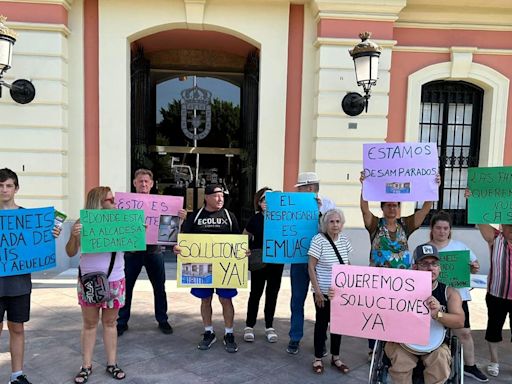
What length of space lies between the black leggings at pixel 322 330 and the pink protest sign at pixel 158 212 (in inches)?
65.6

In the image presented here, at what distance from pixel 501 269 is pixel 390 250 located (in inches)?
43.2

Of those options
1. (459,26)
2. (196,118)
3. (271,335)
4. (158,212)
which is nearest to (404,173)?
(271,335)

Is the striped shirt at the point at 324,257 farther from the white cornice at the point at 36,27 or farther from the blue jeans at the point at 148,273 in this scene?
the white cornice at the point at 36,27

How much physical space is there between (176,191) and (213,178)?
902 millimetres

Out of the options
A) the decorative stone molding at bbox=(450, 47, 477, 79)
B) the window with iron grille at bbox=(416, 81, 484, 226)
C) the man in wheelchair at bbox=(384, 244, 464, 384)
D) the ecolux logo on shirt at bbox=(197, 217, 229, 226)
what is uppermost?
the decorative stone molding at bbox=(450, 47, 477, 79)

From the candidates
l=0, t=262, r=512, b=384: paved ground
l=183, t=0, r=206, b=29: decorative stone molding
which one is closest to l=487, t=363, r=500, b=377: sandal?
l=0, t=262, r=512, b=384: paved ground

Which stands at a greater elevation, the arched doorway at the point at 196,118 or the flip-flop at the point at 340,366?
the arched doorway at the point at 196,118

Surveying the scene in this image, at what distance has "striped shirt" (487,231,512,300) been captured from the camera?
382 cm

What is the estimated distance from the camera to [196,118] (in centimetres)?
955

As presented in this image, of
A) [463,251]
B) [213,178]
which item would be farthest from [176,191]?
[463,251]

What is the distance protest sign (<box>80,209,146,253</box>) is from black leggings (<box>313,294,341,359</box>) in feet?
5.69

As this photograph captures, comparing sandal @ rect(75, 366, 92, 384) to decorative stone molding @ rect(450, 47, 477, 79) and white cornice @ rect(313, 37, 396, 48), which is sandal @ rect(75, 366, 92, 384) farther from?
decorative stone molding @ rect(450, 47, 477, 79)

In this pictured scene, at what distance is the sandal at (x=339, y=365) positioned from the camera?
12.6 ft

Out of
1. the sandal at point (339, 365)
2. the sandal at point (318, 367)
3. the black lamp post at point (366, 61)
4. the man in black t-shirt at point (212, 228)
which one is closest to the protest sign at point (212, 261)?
the man in black t-shirt at point (212, 228)
